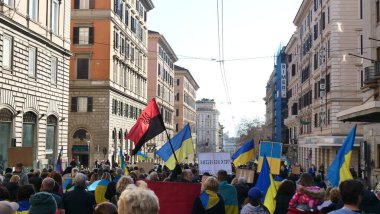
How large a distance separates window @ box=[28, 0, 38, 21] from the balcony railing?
18176mm

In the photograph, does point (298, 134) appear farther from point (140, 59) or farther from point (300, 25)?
point (140, 59)

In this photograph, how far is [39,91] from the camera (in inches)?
1229

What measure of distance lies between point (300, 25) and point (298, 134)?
13.2m

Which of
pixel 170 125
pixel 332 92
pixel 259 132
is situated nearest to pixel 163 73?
pixel 170 125

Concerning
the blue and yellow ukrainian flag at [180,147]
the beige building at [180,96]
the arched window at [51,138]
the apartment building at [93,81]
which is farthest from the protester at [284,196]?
the beige building at [180,96]

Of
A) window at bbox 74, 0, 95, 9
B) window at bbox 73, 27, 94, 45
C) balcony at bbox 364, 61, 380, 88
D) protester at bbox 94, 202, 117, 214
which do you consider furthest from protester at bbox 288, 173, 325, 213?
window at bbox 74, 0, 95, 9

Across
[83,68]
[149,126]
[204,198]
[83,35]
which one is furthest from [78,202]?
[83,35]

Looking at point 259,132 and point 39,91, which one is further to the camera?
point 259,132

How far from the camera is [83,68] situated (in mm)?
51219

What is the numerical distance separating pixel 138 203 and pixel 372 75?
2863cm

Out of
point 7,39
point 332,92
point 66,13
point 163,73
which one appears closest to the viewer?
point 7,39

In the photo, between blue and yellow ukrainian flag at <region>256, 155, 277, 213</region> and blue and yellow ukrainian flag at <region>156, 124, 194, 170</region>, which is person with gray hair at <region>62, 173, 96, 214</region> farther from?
blue and yellow ukrainian flag at <region>156, 124, 194, 170</region>

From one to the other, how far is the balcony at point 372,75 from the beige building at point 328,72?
337 inches

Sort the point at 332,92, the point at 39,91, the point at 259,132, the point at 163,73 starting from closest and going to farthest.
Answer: the point at 39,91 → the point at 332,92 → the point at 163,73 → the point at 259,132
